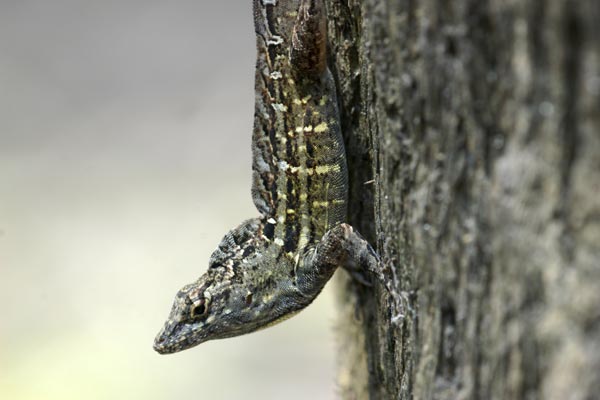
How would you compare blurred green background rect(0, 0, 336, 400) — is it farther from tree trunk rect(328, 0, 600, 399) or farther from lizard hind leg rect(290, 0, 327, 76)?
tree trunk rect(328, 0, 600, 399)

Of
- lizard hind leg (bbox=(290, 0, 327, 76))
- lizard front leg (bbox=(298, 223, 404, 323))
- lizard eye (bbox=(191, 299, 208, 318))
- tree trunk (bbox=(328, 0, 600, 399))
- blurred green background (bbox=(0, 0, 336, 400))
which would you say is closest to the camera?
tree trunk (bbox=(328, 0, 600, 399))

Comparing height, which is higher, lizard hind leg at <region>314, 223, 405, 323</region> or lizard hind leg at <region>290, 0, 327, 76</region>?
lizard hind leg at <region>290, 0, 327, 76</region>

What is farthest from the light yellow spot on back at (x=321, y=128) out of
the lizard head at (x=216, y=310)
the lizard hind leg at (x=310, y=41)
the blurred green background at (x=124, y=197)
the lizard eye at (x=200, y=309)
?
the blurred green background at (x=124, y=197)

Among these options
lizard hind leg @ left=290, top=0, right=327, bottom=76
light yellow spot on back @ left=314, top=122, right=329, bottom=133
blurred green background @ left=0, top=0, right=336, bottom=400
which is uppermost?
lizard hind leg @ left=290, top=0, right=327, bottom=76

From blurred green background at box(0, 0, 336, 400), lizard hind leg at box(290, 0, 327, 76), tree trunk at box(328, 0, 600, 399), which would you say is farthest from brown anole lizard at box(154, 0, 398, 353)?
blurred green background at box(0, 0, 336, 400)

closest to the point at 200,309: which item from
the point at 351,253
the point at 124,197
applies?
the point at 351,253

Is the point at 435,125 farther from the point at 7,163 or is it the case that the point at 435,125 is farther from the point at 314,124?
the point at 7,163

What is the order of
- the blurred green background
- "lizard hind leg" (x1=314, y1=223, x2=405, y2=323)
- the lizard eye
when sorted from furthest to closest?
1. the blurred green background
2. the lizard eye
3. "lizard hind leg" (x1=314, y1=223, x2=405, y2=323)

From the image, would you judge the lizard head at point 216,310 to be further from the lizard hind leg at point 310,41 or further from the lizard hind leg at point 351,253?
the lizard hind leg at point 310,41
